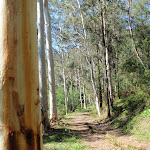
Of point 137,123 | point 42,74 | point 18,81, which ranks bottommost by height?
point 137,123

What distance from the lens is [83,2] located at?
14.2m

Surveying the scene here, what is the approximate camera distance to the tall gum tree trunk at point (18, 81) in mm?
1137

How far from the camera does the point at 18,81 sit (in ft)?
3.90

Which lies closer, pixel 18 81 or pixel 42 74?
pixel 18 81

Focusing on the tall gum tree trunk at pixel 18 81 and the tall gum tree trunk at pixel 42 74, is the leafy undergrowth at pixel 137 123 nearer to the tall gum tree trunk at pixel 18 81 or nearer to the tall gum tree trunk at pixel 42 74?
the tall gum tree trunk at pixel 42 74

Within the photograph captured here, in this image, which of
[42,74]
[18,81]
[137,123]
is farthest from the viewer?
[137,123]

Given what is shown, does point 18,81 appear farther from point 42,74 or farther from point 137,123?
point 137,123

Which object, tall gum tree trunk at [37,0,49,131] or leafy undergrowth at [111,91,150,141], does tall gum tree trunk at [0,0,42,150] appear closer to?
leafy undergrowth at [111,91,150,141]

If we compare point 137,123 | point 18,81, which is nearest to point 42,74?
point 137,123

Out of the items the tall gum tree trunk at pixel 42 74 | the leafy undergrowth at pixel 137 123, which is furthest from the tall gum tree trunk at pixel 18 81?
the tall gum tree trunk at pixel 42 74

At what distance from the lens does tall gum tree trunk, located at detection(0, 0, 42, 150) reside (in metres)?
1.14

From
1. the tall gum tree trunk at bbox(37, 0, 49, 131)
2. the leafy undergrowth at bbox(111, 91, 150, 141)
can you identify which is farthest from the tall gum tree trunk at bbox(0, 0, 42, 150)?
the tall gum tree trunk at bbox(37, 0, 49, 131)

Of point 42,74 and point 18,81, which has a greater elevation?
point 42,74

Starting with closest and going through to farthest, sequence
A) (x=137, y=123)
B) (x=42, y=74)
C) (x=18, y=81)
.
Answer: (x=18, y=81), (x=42, y=74), (x=137, y=123)
